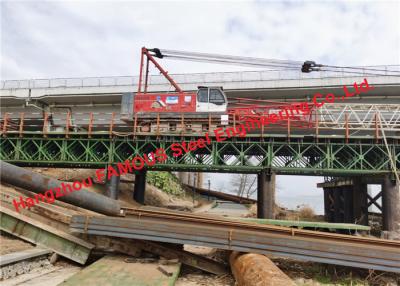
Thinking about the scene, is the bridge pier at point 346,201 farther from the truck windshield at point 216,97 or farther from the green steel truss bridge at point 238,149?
the truck windshield at point 216,97

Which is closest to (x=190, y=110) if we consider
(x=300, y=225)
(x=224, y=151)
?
(x=224, y=151)

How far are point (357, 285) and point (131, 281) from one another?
5.15 meters

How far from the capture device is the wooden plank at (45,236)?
25.8ft

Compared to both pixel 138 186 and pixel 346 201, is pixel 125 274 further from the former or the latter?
pixel 346 201

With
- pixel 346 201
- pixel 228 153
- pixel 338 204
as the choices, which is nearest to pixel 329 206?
pixel 338 204

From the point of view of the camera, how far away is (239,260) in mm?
6793

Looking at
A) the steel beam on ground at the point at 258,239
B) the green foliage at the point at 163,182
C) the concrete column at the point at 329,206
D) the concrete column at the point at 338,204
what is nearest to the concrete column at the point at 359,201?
the concrete column at the point at 338,204

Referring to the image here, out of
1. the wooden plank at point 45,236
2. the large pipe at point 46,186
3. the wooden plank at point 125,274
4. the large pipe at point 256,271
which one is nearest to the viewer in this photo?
the large pipe at point 256,271

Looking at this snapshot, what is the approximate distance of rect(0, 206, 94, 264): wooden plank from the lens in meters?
7.86

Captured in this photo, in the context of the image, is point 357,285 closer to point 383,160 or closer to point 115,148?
point 383,160

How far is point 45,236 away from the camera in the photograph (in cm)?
810

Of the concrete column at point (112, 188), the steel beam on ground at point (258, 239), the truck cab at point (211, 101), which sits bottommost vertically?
the steel beam on ground at point (258, 239)

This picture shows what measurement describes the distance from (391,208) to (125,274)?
39.3ft

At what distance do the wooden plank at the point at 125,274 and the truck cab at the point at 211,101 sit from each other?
10.8 metres
